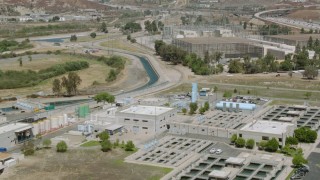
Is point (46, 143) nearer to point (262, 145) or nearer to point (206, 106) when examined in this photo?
point (262, 145)

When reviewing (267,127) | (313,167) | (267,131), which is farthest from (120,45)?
(313,167)

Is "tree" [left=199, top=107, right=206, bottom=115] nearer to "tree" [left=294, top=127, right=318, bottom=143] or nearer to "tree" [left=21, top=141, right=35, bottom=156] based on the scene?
"tree" [left=294, top=127, right=318, bottom=143]

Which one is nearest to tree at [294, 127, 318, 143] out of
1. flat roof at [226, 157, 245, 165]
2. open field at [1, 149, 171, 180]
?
flat roof at [226, 157, 245, 165]

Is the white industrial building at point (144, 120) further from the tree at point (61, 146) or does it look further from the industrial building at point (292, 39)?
the industrial building at point (292, 39)

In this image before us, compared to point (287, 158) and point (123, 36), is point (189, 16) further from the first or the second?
point (287, 158)

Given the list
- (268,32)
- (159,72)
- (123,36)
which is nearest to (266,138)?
(159,72)
